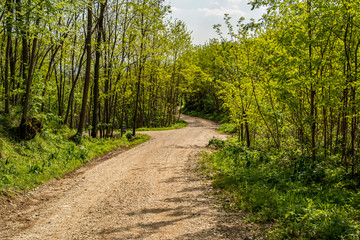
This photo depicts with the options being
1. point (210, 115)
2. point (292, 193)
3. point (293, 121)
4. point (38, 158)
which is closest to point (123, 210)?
point (292, 193)

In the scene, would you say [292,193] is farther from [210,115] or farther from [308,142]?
[210,115]

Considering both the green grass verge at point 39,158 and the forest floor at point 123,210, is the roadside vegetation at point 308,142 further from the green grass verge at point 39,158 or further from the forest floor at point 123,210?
the green grass verge at point 39,158

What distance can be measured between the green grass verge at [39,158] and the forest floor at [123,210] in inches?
16.6

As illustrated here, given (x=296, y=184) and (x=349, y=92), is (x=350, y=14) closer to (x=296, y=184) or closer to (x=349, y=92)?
(x=349, y=92)

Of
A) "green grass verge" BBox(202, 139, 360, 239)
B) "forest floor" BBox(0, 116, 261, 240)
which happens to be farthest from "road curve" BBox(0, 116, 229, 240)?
"green grass verge" BBox(202, 139, 360, 239)

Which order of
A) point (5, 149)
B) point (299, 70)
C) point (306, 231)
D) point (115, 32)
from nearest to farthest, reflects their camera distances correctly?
1. point (306, 231)
2. point (299, 70)
3. point (5, 149)
4. point (115, 32)

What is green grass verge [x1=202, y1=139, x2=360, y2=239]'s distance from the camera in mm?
4488

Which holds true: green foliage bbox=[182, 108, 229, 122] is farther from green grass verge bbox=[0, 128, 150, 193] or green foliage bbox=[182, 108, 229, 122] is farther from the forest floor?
the forest floor

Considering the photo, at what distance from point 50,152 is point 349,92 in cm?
1114

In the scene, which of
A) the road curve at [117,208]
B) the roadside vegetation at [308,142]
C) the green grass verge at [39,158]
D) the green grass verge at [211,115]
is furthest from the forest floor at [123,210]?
the green grass verge at [211,115]

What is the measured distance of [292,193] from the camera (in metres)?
6.39

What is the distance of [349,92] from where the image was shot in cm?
754

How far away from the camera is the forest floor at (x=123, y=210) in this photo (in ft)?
16.2

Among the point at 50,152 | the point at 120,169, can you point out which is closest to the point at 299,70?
the point at 120,169
